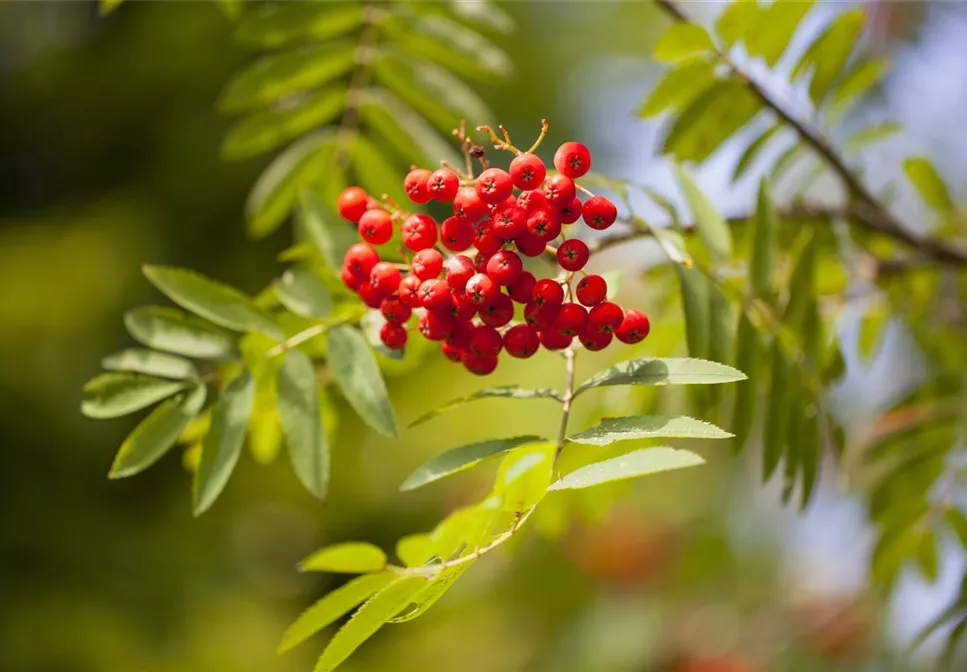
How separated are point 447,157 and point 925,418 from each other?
0.99m

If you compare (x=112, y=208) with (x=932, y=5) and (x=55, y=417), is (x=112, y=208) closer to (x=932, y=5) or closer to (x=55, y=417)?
(x=55, y=417)

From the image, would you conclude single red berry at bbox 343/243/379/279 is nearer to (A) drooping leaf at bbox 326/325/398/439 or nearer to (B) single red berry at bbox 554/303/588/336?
(A) drooping leaf at bbox 326/325/398/439

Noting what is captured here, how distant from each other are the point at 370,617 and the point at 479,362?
302 millimetres

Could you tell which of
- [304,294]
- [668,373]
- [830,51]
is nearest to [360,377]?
[304,294]

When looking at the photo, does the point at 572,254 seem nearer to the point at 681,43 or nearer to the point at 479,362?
the point at 479,362

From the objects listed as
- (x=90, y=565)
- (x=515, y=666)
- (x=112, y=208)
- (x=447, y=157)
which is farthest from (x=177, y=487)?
(x=447, y=157)

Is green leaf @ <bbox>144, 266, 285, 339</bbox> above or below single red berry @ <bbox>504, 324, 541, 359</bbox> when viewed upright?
above

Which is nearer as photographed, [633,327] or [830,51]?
[633,327]

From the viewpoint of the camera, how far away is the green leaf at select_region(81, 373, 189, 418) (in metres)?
1.02

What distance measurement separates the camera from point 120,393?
41.4 inches

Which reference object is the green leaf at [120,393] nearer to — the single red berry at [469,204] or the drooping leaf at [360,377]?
the drooping leaf at [360,377]

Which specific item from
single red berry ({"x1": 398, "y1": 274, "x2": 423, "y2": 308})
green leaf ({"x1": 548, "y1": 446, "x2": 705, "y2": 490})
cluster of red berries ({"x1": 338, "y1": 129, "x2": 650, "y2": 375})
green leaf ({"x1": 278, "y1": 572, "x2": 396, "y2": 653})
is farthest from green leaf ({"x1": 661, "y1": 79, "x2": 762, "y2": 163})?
green leaf ({"x1": 278, "y1": 572, "x2": 396, "y2": 653})

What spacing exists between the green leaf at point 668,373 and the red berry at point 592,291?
76mm

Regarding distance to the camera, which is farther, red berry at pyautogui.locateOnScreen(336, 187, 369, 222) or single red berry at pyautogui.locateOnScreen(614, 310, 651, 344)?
red berry at pyautogui.locateOnScreen(336, 187, 369, 222)
